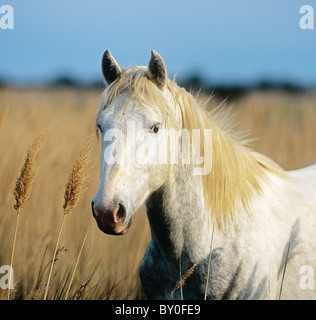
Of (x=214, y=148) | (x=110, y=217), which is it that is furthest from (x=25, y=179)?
(x=214, y=148)

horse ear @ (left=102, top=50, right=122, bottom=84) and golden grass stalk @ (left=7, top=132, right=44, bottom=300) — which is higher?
horse ear @ (left=102, top=50, right=122, bottom=84)

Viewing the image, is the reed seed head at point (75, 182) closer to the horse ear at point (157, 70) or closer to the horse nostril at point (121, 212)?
the horse nostril at point (121, 212)

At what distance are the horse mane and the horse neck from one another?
0.08 m

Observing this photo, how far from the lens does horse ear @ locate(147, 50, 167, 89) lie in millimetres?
1872

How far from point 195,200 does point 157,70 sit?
713 millimetres

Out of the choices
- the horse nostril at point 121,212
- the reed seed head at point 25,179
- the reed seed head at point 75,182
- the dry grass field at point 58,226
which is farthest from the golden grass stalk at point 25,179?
the horse nostril at point 121,212

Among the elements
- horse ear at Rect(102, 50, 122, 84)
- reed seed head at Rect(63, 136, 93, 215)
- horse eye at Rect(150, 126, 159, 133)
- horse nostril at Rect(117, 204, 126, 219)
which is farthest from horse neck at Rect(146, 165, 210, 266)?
horse ear at Rect(102, 50, 122, 84)

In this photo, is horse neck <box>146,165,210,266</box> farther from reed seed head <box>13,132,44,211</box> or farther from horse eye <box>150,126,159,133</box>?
reed seed head <box>13,132,44,211</box>

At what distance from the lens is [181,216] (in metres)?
1.96

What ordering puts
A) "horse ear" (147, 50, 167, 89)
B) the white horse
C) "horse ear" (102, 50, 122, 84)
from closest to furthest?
the white horse, "horse ear" (147, 50, 167, 89), "horse ear" (102, 50, 122, 84)

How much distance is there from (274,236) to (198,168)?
1.95 feet

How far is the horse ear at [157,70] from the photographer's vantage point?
187 cm

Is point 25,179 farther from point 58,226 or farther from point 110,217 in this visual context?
point 58,226

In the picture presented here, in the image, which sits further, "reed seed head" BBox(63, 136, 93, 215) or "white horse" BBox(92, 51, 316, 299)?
"white horse" BBox(92, 51, 316, 299)
